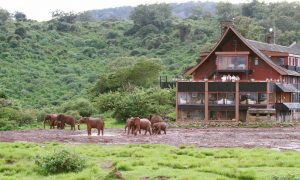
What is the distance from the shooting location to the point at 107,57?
375ft

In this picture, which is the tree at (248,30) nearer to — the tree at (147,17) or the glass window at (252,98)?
the tree at (147,17)

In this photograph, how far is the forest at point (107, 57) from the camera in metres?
64.6

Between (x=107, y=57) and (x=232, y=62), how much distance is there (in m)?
50.1

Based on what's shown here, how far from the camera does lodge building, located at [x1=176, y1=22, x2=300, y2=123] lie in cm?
6109

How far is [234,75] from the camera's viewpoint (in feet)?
223

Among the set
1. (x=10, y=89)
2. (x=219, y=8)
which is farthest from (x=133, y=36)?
(x=10, y=89)

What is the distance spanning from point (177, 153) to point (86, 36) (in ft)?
342

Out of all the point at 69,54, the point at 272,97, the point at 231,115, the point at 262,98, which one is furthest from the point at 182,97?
the point at 69,54

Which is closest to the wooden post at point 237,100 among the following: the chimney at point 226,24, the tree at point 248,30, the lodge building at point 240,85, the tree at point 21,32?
the lodge building at point 240,85

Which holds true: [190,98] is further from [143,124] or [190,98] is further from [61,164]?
[61,164]

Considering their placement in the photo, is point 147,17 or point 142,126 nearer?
point 142,126

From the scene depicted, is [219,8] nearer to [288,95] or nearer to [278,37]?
[278,37]

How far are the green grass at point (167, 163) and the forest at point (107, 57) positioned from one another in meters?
25.5

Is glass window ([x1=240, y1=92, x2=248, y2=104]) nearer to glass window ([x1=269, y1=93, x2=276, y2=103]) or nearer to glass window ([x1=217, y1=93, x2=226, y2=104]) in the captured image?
glass window ([x1=217, y1=93, x2=226, y2=104])
